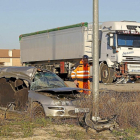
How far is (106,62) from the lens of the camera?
22.0 m

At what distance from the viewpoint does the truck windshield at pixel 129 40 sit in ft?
68.4

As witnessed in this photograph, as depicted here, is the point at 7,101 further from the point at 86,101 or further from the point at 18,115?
the point at 86,101

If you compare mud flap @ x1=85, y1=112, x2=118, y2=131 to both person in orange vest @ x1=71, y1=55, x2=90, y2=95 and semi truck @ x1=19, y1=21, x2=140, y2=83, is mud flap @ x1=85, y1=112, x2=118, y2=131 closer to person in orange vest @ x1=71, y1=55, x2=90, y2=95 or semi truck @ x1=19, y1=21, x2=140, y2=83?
person in orange vest @ x1=71, y1=55, x2=90, y2=95

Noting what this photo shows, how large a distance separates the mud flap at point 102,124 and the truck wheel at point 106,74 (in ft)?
46.3

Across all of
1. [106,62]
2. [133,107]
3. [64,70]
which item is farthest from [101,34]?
[133,107]

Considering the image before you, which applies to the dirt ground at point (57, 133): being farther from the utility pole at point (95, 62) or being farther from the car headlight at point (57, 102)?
the utility pole at point (95, 62)

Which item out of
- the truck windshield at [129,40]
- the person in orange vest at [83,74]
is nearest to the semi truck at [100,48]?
the truck windshield at [129,40]

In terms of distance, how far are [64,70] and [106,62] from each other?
4782 millimetres

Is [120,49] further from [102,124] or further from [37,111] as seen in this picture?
[102,124]

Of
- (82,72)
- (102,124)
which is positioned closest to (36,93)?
(102,124)

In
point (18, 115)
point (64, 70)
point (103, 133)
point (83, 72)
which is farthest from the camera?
point (64, 70)

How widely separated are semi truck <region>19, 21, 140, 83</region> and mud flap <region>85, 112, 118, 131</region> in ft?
43.5

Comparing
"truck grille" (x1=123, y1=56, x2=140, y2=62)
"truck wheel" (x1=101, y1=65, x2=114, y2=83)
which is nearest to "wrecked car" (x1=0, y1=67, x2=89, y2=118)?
"truck grille" (x1=123, y1=56, x2=140, y2=62)

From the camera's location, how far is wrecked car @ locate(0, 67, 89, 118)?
8.63 meters
